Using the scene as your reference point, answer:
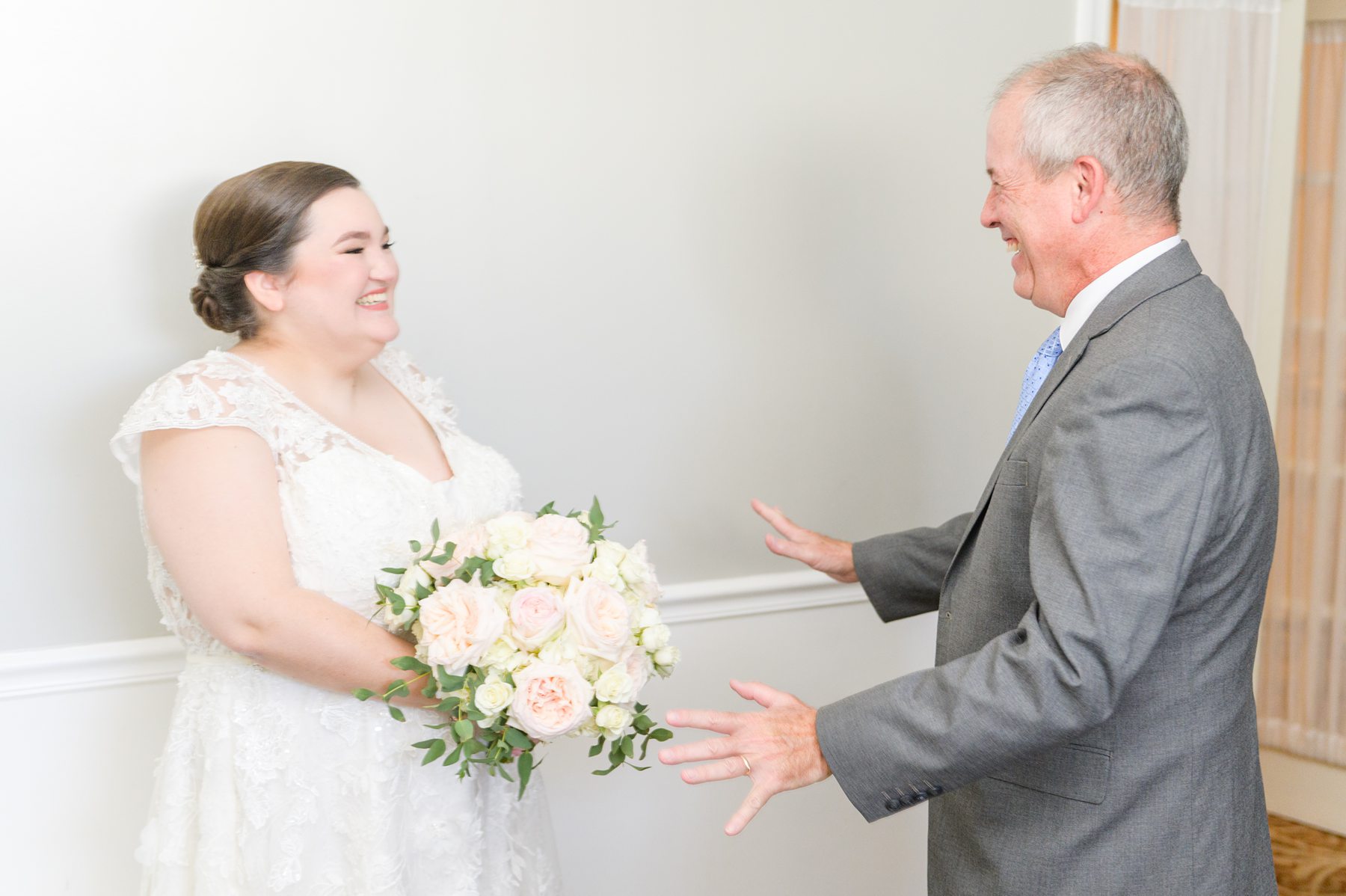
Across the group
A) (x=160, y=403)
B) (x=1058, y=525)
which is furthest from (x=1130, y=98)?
(x=160, y=403)

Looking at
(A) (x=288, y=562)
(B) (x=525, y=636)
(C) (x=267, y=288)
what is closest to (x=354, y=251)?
(C) (x=267, y=288)

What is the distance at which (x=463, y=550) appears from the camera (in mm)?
1762

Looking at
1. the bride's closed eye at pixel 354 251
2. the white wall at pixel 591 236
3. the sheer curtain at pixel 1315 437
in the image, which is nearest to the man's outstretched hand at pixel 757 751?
the bride's closed eye at pixel 354 251

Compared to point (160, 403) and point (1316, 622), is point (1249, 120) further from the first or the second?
point (160, 403)

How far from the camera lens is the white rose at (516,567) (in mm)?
1674

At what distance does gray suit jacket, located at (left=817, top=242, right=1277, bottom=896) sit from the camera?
4.49 feet

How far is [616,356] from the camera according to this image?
253 cm

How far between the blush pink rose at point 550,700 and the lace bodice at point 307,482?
1.21 ft

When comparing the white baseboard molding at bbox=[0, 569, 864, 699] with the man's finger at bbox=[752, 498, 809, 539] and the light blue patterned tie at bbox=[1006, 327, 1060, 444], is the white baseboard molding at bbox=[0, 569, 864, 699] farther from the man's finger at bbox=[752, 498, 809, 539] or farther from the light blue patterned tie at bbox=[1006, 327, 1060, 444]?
the light blue patterned tie at bbox=[1006, 327, 1060, 444]

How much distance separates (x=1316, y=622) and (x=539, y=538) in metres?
3.16

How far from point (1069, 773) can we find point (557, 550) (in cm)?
79

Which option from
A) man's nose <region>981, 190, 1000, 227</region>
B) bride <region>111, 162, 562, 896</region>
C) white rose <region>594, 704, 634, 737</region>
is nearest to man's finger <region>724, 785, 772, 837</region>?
white rose <region>594, 704, 634, 737</region>

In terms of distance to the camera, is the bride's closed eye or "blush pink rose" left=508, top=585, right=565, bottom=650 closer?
"blush pink rose" left=508, top=585, right=565, bottom=650

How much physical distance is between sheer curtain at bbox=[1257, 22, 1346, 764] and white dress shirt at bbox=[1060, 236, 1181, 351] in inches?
98.1
